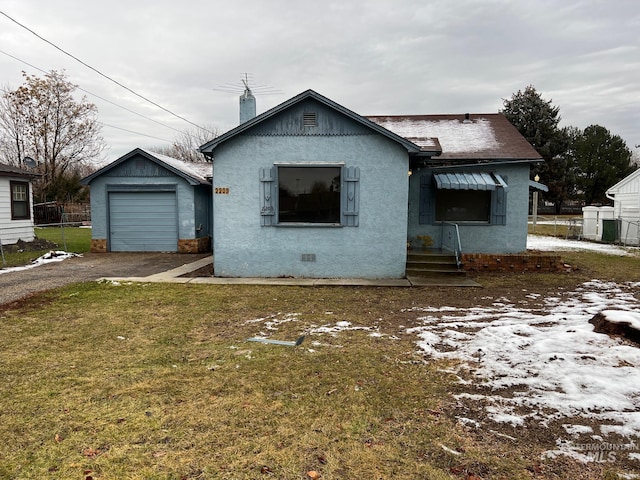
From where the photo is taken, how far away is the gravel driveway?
325 inches

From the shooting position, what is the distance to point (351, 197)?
923cm

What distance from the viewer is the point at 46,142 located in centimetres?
3033

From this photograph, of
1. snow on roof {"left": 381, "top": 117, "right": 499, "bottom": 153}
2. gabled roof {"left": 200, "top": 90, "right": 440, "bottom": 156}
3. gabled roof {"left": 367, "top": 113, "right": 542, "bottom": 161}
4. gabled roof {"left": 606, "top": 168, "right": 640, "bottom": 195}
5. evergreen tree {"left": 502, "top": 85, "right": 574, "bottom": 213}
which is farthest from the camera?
evergreen tree {"left": 502, "top": 85, "right": 574, "bottom": 213}

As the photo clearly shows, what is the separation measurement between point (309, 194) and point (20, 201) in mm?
12798

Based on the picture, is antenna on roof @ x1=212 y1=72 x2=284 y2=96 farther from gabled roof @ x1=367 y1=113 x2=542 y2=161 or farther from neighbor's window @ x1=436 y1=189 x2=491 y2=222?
neighbor's window @ x1=436 y1=189 x2=491 y2=222

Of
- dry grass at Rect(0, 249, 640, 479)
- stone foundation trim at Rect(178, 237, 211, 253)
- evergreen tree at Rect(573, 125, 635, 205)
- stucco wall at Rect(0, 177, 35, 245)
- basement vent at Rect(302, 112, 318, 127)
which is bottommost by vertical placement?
dry grass at Rect(0, 249, 640, 479)

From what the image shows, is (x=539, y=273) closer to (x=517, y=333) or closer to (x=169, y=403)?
(x=517, y=333)

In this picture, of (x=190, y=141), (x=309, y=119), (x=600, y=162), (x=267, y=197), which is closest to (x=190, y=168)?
(x=267, y=197)

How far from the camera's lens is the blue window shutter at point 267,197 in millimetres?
9234

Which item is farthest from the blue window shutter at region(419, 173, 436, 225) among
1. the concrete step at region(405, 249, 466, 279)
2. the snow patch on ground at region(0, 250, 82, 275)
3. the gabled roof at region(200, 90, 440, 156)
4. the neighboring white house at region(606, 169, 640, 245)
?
the neighboring white house at region(606, 169, 640, 245)

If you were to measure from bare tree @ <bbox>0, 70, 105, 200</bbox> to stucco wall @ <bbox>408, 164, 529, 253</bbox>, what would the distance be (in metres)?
30.0

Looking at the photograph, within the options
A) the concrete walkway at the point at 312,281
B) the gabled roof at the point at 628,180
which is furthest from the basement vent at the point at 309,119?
the gabled roof at the point at 628,180

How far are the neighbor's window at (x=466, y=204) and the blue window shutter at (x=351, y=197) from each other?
331cm

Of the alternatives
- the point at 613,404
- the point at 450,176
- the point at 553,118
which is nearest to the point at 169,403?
the point at 613,404
